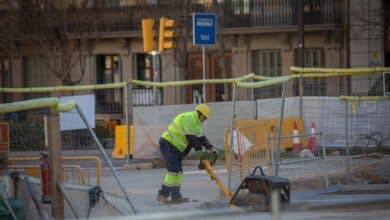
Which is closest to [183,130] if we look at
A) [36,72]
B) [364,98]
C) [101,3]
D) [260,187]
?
[260,187]

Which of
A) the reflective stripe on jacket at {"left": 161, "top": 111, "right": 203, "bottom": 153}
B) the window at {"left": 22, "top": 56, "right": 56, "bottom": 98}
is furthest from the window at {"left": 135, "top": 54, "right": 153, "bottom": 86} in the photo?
the reflective stripe on jacket at {"left": 161, "top": 111, "right": 203, "bottom": 153}

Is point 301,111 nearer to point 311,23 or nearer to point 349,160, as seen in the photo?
point 349,160

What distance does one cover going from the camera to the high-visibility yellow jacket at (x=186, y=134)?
40.2 feet

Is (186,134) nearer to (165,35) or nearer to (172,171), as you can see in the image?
(172,171)

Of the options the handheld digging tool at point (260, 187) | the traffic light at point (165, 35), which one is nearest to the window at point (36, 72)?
the traffic light at point (165, 35)

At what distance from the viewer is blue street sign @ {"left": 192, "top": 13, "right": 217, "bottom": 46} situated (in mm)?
19047

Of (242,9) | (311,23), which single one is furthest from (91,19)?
(311,23)

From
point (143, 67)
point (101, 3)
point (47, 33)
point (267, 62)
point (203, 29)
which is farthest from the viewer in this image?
point (143, 67)

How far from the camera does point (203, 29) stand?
19.2 m

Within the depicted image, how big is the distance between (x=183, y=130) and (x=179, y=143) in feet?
0.70

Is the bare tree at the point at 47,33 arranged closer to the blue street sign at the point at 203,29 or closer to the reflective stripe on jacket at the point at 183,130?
the blue street sign at the point at 203,29

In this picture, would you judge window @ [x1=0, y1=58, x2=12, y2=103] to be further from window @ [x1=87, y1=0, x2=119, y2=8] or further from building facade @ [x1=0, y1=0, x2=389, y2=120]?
window @ [x1=87, y1=0, x2=119, y2=8]

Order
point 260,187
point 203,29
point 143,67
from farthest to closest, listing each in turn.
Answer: point 143,67
point 203,29
point 260,187

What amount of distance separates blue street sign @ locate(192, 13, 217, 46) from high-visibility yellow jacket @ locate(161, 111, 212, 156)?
270 inches
